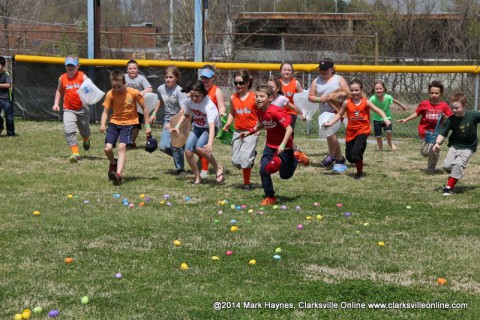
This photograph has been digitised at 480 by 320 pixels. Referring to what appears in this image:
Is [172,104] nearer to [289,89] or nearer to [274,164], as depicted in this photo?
[289,89]

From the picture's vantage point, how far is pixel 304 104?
1316cm

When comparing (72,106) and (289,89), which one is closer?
(289,89)

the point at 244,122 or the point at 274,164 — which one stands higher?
the point at 244,122

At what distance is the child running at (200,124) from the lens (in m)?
10.8

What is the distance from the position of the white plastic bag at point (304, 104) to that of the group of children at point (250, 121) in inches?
7.0

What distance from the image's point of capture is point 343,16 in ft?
125


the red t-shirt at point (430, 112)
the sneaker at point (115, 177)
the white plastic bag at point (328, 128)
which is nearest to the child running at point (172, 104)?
the sneaker at point (115, 177)

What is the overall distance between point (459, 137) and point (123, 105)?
502 centimetres

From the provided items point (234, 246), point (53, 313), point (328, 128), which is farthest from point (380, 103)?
point (53, 313)

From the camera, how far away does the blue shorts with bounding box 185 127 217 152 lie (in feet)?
36.2

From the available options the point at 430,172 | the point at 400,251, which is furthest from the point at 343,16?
the point at 400,251

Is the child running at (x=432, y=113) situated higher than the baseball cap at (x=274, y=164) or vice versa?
the child running at (x=432, y=113)

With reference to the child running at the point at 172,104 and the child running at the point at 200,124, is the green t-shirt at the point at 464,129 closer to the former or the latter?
the child running at the point at 200,124

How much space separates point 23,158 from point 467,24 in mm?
22514
